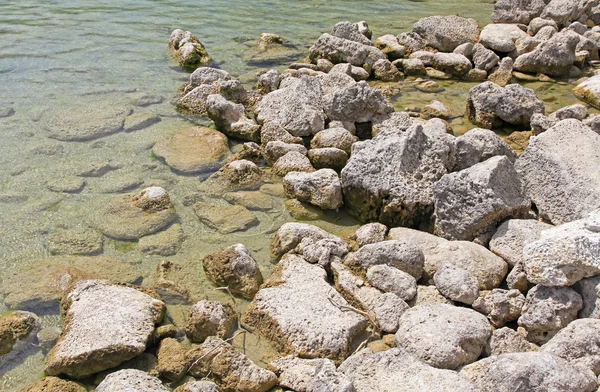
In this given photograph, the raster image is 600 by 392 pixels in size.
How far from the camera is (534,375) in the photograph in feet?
13.2

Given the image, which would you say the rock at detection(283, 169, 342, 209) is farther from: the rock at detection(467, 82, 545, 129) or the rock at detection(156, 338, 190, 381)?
the rock at detection(467, 82, 545, 129)

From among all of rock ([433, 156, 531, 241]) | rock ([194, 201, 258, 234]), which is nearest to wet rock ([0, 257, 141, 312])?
rock ([194, 201, 258, 234])

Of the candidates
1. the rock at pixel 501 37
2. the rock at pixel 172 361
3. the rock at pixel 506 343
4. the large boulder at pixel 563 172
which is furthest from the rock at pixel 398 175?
the rock at pixel 501 37

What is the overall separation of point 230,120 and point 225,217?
2401 mm

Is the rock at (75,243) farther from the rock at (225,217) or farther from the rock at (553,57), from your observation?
the rock at (553,57)

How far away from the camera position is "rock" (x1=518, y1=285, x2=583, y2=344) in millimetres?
4824

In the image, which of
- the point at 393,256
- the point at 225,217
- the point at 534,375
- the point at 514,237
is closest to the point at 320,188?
the point at 225,217

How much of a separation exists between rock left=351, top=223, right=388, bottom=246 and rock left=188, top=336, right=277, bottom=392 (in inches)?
76.4

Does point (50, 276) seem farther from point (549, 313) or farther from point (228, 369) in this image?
point (549, 313)

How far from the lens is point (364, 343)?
4.98 metres

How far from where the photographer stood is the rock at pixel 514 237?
222 inches

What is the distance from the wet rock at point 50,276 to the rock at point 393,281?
229 cm

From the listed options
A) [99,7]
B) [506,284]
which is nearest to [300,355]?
[506,284]

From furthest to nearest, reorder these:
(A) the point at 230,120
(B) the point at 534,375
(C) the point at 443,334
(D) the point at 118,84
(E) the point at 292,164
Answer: (D) the point at 118,84
(A) the point at 230,120
(E) the point at 292,164
(C) the point at 443,334
(B) the point at 534,375
